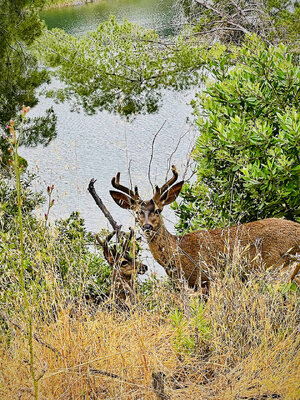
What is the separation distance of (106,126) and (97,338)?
7.82 meters

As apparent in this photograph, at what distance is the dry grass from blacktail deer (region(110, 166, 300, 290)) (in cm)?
63

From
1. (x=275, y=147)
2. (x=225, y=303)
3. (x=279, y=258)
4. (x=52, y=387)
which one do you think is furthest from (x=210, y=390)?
(x=275, y=147)

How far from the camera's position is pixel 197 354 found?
279cm

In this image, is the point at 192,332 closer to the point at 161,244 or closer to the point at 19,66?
the point at 161,244

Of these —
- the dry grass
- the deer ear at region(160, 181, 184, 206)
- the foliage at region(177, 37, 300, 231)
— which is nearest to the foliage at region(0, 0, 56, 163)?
the foliage at region(177, 37, 300, 231)

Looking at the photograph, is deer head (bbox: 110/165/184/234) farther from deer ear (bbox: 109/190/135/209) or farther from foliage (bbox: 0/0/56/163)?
foliage (bbox: 0/0/56/163)

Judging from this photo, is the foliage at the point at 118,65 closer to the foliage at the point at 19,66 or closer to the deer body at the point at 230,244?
the foliage at the point at 19,66

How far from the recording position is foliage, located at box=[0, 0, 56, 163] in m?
6.85

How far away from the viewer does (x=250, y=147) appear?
13.7 feet

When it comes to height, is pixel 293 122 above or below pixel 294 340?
above

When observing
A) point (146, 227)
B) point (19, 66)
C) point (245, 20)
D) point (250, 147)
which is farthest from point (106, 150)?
point (146, 227)

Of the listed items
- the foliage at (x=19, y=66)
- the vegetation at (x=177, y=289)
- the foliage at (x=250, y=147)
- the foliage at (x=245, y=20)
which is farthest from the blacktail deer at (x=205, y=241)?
the foliage at (x=245, y=20)

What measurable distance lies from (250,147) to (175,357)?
1.87m

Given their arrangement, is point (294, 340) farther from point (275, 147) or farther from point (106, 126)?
point (106, 126)
